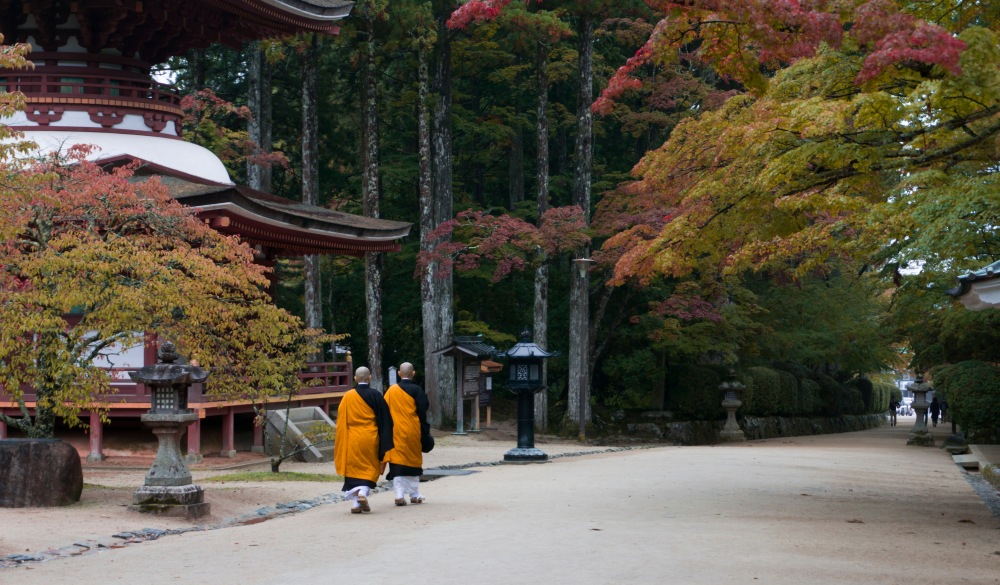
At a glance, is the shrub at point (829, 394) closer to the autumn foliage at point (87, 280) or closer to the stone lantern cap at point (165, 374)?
the autumn foliage at point (87, 280)

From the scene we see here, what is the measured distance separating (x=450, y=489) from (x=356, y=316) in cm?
2416

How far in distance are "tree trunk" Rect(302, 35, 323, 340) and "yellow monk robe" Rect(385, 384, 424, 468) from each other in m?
18.2

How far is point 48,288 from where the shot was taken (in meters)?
12.3

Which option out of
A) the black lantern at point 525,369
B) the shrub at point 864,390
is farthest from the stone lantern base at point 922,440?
the shrub at point 864,390

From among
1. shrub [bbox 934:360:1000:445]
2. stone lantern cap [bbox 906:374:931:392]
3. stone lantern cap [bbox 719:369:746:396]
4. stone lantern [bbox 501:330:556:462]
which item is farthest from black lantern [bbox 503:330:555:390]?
stone lantern cap [bbox 906:374:931:392]

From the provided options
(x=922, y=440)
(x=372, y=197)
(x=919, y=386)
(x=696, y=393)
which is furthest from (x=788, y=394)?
(x=372, y=197)

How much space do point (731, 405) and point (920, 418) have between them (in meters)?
5.24

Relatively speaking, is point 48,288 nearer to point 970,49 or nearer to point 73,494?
point 73,494

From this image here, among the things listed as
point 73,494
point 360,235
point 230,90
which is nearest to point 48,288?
point 73,494

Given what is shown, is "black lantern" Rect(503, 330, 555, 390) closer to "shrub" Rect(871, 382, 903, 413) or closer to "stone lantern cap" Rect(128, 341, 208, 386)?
"stone lantern cap" Rect(128, 341, 208, 386)

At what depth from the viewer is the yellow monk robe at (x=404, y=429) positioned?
1162cm

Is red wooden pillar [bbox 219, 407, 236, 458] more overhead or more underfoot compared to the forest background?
more underfoot

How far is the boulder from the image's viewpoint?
11539 millimetres

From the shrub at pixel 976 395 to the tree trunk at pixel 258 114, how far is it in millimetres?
18764
